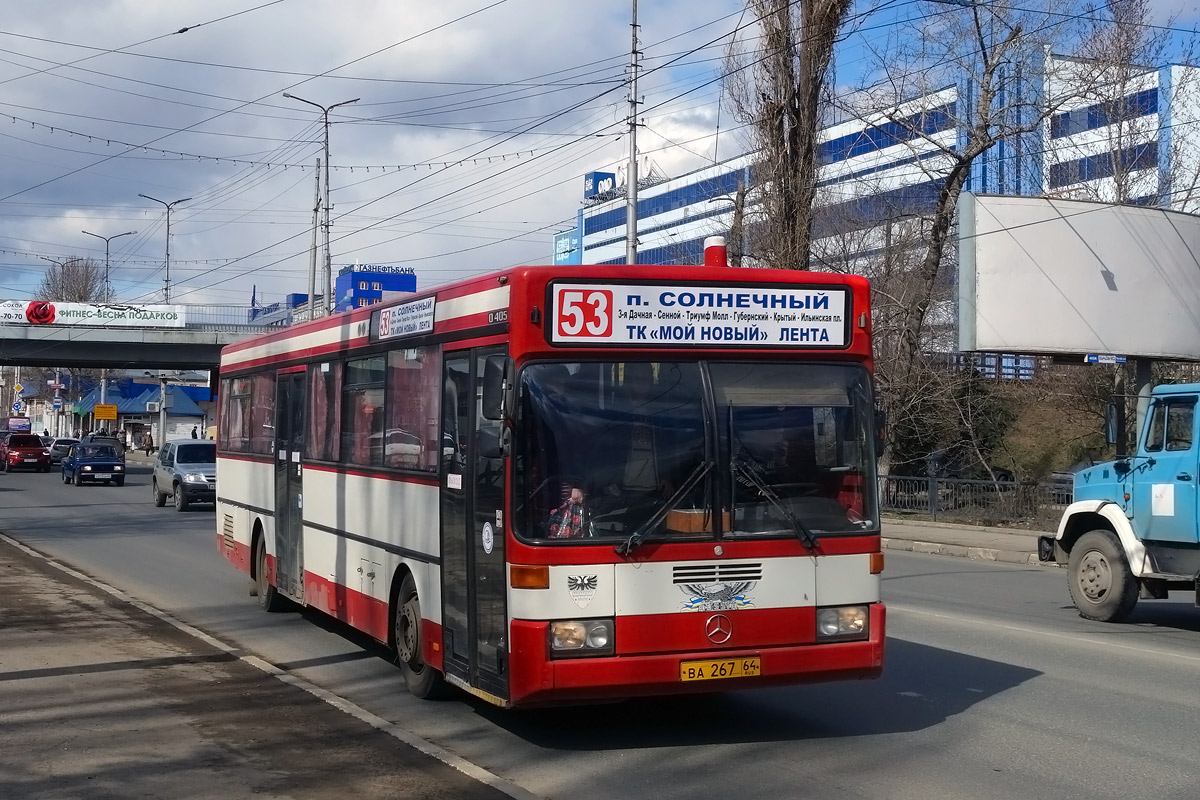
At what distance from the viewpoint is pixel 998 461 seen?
3572cm

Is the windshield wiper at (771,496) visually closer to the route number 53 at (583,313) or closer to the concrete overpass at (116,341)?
the route number 53 at (583,313)

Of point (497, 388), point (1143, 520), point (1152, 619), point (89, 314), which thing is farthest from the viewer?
point (89, 314)

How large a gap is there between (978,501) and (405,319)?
2147 centimetres

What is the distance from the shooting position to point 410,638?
934 centimetres

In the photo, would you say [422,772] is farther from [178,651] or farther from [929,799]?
[178,651]

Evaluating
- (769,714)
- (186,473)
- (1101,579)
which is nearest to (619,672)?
(769,714)

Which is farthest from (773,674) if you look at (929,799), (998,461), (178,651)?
(998,461)

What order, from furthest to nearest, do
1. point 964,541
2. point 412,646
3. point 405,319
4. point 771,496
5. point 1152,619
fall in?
point 964,541 → point 1152,619 → point 405,319 → point 412,646 → point 771,496


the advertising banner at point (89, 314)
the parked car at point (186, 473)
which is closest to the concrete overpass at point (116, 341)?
the advertising banner at point (89, 314)

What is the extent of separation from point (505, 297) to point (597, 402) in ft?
2.86

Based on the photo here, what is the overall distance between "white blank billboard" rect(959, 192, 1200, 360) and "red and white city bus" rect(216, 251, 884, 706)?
17.7 meters

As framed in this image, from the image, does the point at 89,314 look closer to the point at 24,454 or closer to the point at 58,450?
the point at 24,454

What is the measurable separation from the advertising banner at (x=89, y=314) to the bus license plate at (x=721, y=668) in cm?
5473

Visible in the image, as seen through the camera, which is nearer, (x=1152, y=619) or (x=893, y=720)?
(x=893, y=720)
